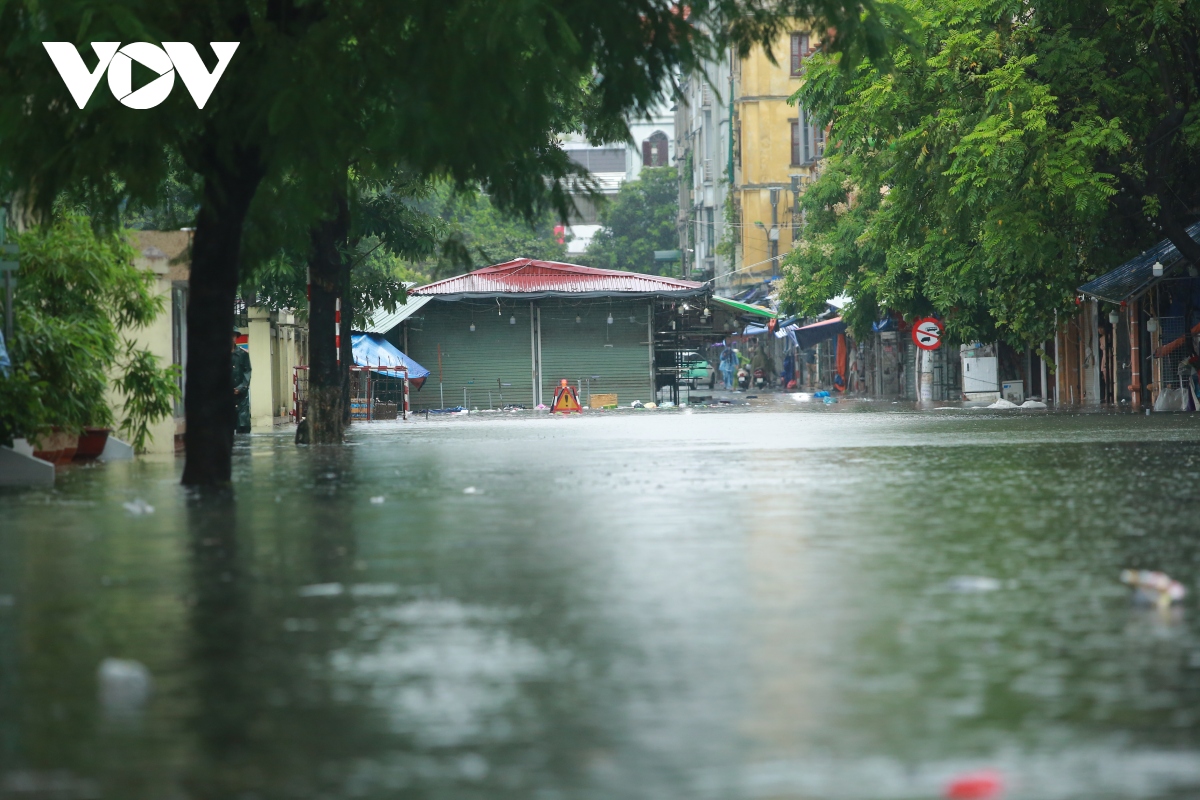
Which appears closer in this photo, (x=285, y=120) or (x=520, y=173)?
(x=285, y=120)

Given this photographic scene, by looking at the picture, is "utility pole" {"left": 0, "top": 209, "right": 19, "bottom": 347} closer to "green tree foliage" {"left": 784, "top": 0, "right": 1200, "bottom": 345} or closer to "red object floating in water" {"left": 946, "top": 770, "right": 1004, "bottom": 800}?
"red object floating in water" {"left": 946, "top": 770, "right": 1004, "bottom": 800}

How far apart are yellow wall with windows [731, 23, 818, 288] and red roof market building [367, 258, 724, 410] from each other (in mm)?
32674

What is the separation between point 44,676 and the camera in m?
6.13

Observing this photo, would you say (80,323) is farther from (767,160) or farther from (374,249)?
(767,160)

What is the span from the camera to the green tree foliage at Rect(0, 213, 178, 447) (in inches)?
745

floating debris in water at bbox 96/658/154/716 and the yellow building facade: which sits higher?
the yellow building facade

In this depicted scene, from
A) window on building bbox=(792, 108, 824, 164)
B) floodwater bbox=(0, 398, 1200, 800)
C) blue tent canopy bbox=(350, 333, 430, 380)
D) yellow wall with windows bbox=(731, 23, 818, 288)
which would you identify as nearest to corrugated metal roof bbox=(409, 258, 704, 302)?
blue tent canopy bbox=(350, 333, 430, 380)

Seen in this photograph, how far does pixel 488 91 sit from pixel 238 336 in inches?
1020

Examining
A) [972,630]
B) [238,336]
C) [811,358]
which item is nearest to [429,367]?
[238,336]

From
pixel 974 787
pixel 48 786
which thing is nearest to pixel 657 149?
pixel 48 786

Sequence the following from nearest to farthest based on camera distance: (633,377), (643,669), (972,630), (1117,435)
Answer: (643,669)
(972,630)
(1117,435)
(633,377)

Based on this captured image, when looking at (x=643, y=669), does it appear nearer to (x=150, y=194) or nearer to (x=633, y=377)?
(x=150, y=194)

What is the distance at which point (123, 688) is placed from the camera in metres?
5.77

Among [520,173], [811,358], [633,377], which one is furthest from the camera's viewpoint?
[811,358]
